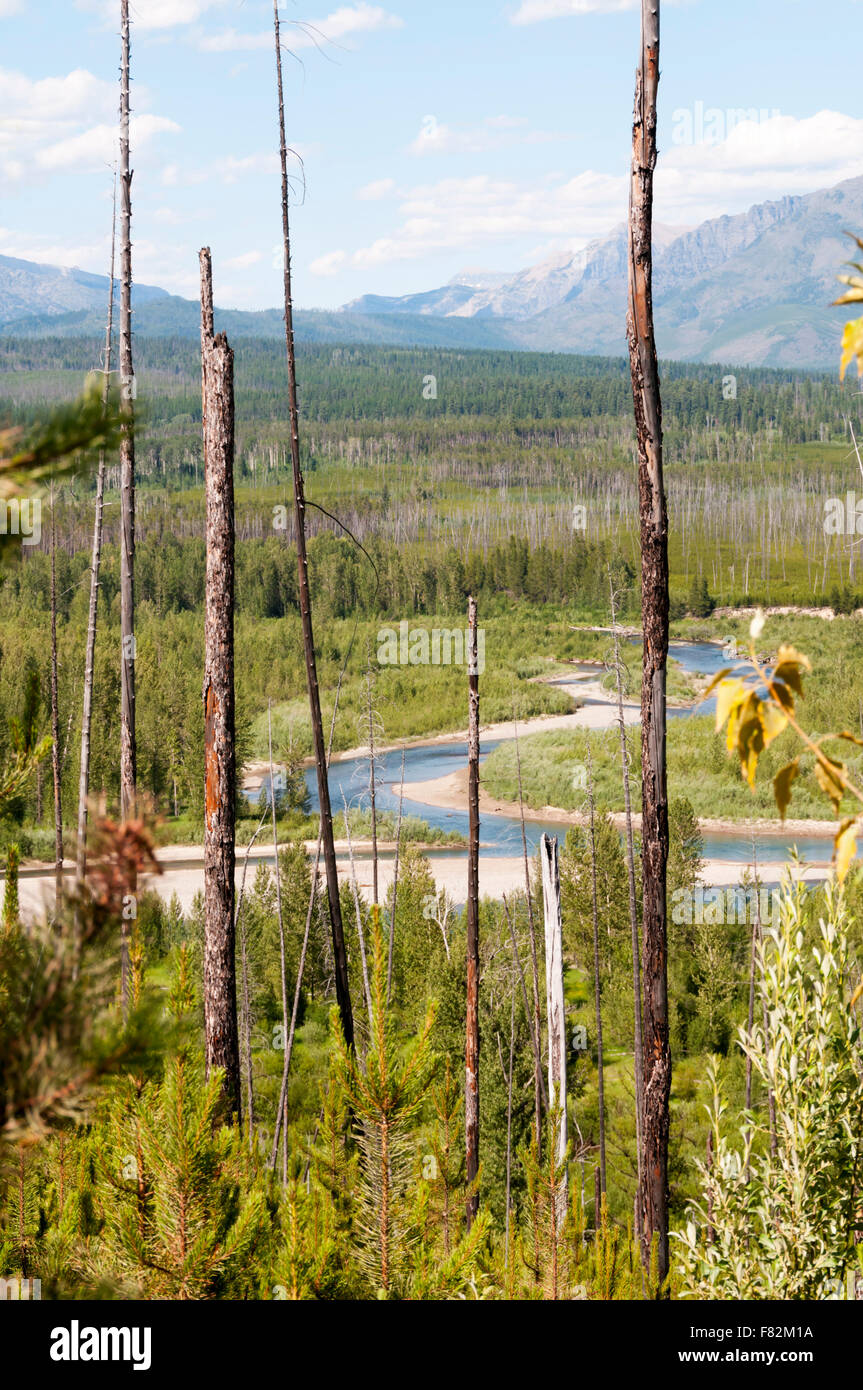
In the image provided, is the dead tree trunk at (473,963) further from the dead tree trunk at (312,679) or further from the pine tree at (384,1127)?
the pine tree at (384,1127)

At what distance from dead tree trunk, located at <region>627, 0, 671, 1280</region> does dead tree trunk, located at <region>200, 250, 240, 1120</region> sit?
2.27 m

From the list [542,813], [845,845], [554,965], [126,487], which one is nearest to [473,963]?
[554,965]

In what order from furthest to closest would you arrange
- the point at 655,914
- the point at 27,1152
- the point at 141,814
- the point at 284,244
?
the point at 284,244 → the point at 655,914 → the point at 27,1152 → the point at 141,814

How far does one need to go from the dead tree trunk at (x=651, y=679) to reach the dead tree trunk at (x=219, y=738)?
2267mm

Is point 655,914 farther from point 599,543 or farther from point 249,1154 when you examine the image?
point 599,543

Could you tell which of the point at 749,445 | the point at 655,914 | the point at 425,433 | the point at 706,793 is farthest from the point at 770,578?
the point at 655,914

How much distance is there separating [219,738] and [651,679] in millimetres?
2405

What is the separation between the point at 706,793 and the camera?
37.7m

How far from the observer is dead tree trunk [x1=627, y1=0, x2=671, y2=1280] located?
503 centimetres

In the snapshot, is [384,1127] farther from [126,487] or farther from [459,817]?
[459,817]

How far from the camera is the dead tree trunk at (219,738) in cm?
612

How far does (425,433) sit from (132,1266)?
13181 centimetres

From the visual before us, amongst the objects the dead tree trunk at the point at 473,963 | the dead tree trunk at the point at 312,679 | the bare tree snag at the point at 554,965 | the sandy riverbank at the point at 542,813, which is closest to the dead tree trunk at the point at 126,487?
the dead tree trunk at the point at 312,679
